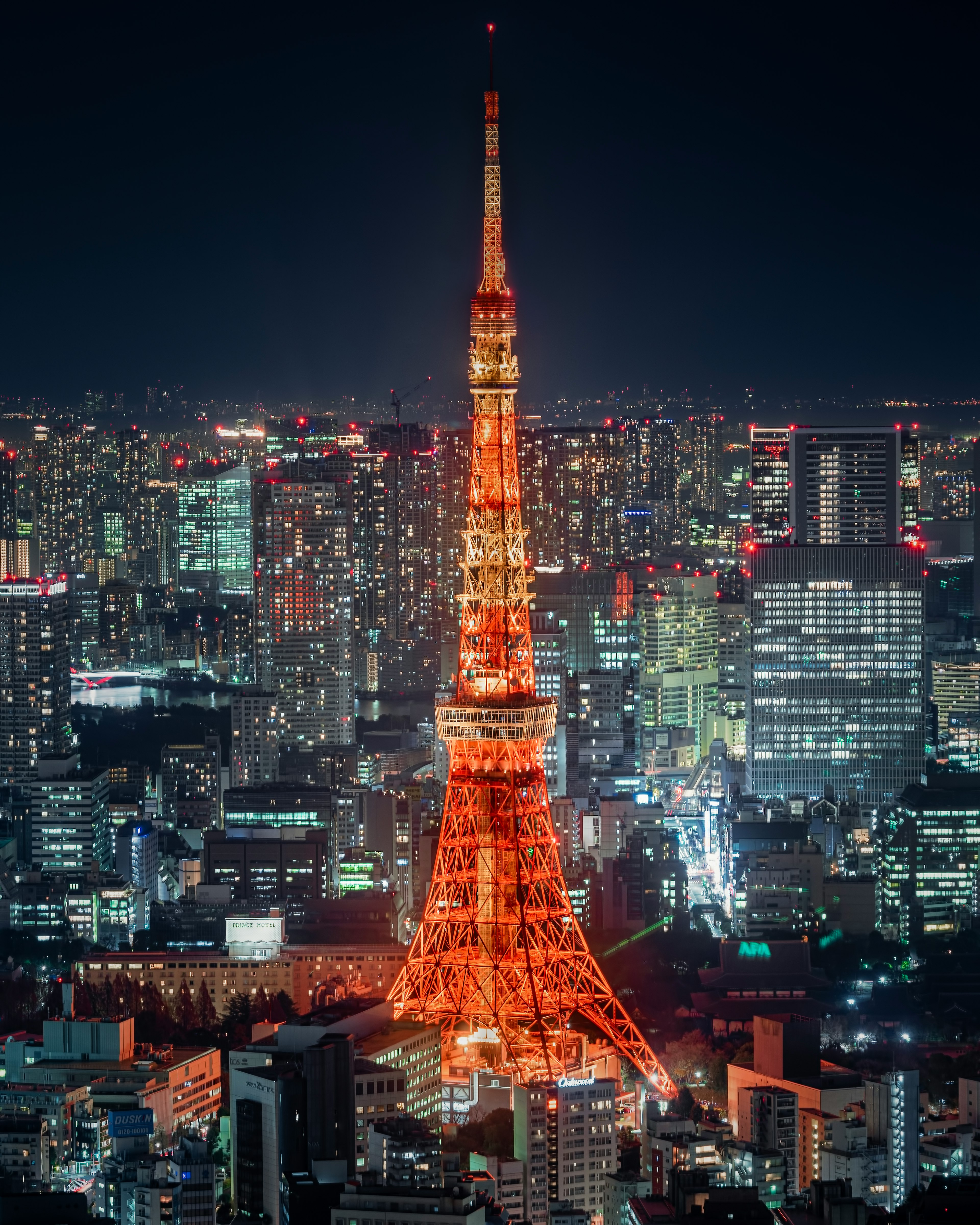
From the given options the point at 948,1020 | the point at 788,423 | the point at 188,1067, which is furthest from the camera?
the point at 788,423

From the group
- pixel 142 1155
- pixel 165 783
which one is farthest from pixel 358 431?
pixel 142 1155

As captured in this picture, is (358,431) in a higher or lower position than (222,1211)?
higher

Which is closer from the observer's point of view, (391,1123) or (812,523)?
(391,1123)

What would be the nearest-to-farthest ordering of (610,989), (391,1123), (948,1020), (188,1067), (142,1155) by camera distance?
1. (391,1123)
2. (142,1155)
3. (188,1067)
4. (610,989)
5. (948,1020)

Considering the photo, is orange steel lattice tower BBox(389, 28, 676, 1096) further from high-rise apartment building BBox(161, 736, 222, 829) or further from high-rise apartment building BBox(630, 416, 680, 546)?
high-rise apartment building BBox(630, 416, 680, 546)

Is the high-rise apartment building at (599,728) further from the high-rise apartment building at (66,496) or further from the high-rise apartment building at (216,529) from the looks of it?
the high-rise apartment building at (216,529)

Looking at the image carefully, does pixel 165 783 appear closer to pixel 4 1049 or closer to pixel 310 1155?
pixel 4 1049

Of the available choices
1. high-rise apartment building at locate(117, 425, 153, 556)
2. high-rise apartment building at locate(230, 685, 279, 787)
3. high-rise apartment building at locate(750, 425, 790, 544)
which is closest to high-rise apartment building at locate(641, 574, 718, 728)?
high-rise apartment building at locate(750, 425, 790, 544)

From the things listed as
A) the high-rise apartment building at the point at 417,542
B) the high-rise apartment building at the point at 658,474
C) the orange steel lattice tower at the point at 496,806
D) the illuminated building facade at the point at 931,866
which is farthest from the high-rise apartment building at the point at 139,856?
the high-rise apartment building at the point at 658,474
